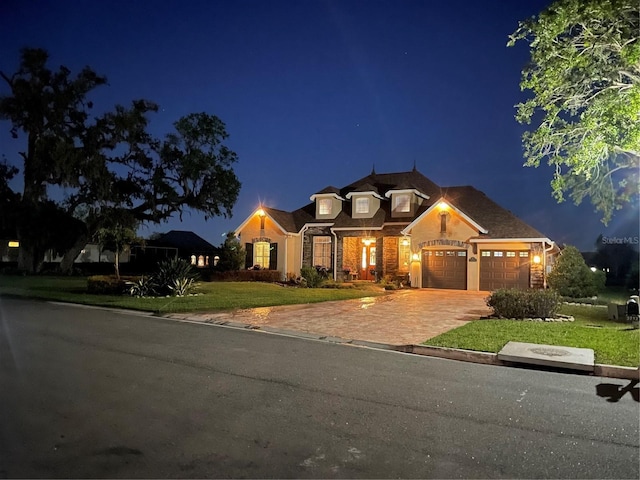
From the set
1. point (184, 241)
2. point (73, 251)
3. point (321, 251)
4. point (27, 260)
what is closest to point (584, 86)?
point (321, 251)

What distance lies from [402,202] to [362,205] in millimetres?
2564

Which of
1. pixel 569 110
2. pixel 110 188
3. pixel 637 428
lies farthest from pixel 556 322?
pixel 110 188

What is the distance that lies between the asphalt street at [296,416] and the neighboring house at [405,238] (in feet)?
53.1

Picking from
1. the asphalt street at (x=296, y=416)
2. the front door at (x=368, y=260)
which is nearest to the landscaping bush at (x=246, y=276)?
the front door at (x=368, y=260)

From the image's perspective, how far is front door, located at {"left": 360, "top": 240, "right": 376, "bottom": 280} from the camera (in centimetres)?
2717

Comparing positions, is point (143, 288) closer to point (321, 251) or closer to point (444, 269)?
point (321, 251)

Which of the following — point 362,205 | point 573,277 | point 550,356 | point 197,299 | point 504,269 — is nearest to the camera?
point 550,356

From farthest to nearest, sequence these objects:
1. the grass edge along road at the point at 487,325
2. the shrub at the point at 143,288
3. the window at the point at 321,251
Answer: the window at the point at 321,251, the shrub at the point at 143,288, the grass edge along road at the point at 487,325

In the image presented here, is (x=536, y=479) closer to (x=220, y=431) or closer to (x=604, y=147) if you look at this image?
(x=220, y=431)

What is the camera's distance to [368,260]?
27.5 metres

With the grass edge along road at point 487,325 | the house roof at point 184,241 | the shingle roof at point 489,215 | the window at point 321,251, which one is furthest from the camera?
the house roof at point 184,241

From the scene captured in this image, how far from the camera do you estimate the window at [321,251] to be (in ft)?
93.6

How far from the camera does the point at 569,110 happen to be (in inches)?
482

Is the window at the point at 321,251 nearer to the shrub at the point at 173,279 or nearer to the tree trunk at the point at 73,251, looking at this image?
the shrub at the point at 173,279
